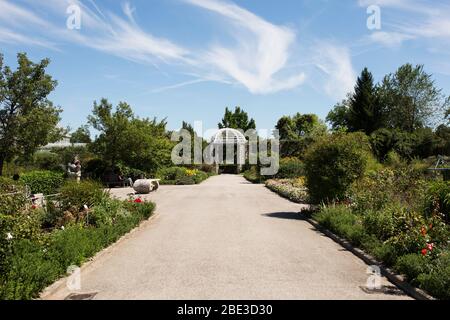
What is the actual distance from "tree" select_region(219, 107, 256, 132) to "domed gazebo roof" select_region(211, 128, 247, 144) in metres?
7.26

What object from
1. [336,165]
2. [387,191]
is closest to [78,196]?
[336,165]

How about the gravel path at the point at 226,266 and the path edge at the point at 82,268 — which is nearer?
the path edge at the point at 82,268

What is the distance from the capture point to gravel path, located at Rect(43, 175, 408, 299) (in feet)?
21.9

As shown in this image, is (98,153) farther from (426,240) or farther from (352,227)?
(426,240)

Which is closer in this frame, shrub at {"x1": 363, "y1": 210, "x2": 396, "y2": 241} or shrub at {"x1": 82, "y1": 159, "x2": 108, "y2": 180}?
shrub at {"x1": 363, "y1": 210, "x2": 396, "y2": 241}

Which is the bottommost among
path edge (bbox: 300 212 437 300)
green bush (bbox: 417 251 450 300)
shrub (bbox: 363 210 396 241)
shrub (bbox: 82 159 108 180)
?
path edge (bbox: 300 212 437 300)

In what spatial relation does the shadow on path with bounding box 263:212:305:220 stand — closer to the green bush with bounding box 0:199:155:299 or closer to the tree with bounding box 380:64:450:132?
the green bush with bounding box 0:199:155:299

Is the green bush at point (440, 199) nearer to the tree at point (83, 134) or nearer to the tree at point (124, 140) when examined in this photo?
the tree at point (124, 140)

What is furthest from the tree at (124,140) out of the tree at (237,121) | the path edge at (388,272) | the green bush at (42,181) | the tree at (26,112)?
the tree at (237,121)

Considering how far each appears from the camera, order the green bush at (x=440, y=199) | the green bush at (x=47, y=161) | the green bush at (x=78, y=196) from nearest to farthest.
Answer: the green bush at (x=440, y=199), the green bush at (x=78, y=196), the green bush at (x=47, y=161)

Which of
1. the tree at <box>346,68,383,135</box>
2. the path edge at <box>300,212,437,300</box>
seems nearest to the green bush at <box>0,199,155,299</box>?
the path edge at <box>300,212,437,300</box>

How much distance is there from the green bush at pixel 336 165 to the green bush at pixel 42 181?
13492 mm

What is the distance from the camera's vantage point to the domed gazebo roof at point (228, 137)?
71.5 meters
